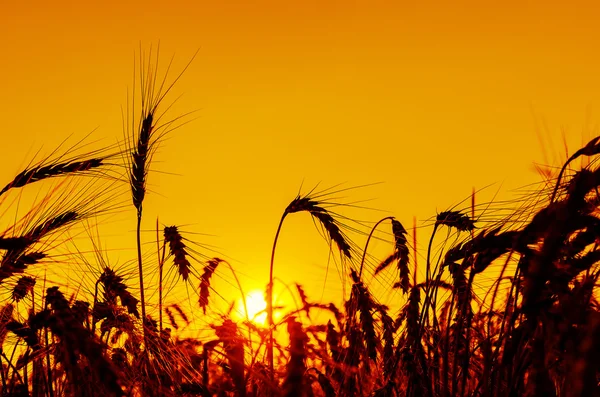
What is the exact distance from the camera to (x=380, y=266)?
4562 mm

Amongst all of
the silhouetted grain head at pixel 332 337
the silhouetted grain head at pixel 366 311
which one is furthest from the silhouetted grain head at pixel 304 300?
the silhouetted grain head at pixel 366 311

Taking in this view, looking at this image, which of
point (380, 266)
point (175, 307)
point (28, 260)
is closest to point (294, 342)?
point (28, 260)

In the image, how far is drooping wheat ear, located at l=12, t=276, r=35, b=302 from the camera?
3252 millimetres

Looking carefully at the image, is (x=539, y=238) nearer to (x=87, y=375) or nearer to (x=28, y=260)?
(x=87, y=375)

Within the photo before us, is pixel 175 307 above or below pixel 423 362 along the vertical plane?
above

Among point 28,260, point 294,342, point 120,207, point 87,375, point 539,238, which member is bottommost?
point 294,342

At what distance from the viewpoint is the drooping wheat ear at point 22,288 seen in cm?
325

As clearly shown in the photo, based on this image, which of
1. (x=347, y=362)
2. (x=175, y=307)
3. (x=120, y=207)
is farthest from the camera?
(x=175, y=307)

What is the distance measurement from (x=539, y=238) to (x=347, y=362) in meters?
1.37

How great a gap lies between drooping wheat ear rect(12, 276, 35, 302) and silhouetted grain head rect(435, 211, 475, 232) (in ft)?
5.87

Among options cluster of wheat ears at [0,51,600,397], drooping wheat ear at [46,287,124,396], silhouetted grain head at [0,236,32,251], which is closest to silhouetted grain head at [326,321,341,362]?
cluster of wheat ears at [0,51,600,397]

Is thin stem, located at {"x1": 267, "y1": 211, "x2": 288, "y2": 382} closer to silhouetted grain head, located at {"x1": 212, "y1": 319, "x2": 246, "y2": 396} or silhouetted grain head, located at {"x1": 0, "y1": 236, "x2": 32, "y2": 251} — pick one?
silhouetted grain head, located at {"x1": 212, "y1": 319, "x2": 246, "y2": 396}

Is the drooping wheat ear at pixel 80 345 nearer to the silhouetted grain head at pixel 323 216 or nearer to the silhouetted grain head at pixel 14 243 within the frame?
the silhouetted grain head at pixel 14 243

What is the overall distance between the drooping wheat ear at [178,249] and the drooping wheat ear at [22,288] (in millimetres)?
803
